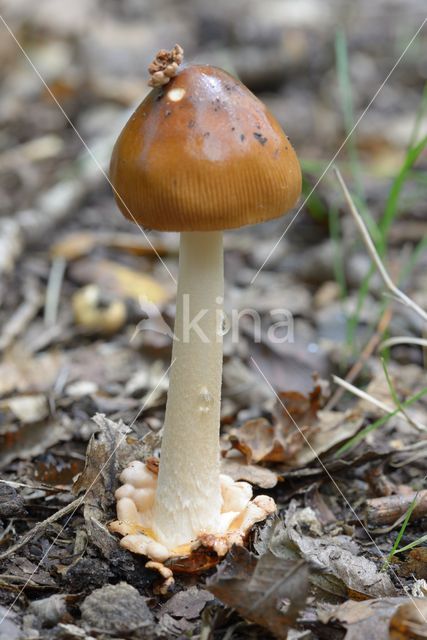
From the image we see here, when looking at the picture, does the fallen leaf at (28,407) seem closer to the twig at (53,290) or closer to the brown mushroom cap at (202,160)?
the twig at (53,290)

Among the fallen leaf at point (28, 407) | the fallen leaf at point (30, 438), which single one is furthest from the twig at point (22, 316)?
the fallen leaf at point (30, 438)

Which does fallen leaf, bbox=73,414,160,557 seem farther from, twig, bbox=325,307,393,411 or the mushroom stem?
twig, bbox=325,307,393,411

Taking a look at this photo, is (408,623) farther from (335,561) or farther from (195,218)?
(195,218)

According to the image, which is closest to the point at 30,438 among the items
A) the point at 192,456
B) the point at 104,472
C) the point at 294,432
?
the point at 104,472

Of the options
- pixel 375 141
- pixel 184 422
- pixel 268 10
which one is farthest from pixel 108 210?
pixel 268 10

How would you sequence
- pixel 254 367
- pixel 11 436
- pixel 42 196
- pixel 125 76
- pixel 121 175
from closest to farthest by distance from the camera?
pixel 121 175
pixel 11 436
pixel 254 367
pixel 42 196
pixel 125 76

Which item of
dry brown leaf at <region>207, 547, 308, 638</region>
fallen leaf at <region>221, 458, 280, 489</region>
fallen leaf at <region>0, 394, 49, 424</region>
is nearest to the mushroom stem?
fallen leaf at <region>221, 458, 280, 489</region>

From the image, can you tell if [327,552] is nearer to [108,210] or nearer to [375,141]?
[108,210]
